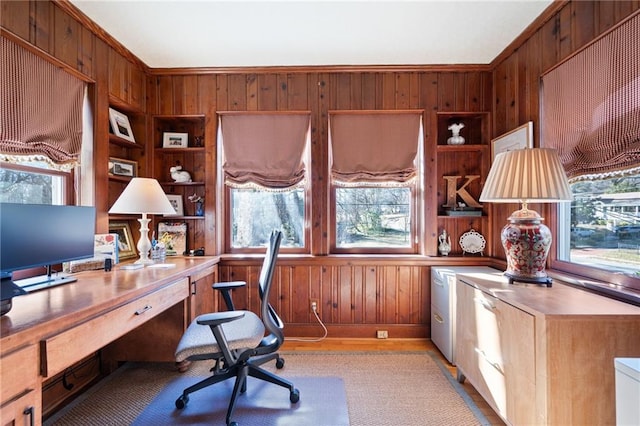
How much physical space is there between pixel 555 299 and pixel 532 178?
2.11 ft

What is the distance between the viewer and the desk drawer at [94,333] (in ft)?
3.32

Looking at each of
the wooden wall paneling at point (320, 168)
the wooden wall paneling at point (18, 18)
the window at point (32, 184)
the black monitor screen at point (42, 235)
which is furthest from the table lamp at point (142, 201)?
the wooden wall paneling at point (320, 168)

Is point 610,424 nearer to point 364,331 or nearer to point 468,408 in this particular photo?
point 468,408

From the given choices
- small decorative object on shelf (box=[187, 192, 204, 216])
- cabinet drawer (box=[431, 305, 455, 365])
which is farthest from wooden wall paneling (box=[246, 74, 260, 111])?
cabinet drawer (box=[431, 305, 455, 365])

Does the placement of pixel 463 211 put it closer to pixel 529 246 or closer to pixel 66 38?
pixel 529 246

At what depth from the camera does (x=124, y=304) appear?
4.56ft

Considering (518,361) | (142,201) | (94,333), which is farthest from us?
(142,201)

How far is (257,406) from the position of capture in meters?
1.72

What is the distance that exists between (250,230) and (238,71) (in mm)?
1556

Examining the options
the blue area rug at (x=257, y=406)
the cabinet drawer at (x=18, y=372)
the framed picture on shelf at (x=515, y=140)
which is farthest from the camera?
the framed picture on shelf at (x=515, y=140)

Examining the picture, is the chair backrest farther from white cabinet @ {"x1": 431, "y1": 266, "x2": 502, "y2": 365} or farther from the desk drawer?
white cabinet @ {"x1": 431, "y1": 266, "x2": 502, "y2": 365}

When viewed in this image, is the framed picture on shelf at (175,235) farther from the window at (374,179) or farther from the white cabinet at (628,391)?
the white cabinet at (628,391)

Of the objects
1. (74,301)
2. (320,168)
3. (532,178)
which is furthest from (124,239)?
(532,178)

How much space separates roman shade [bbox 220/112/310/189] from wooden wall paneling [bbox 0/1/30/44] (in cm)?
136
